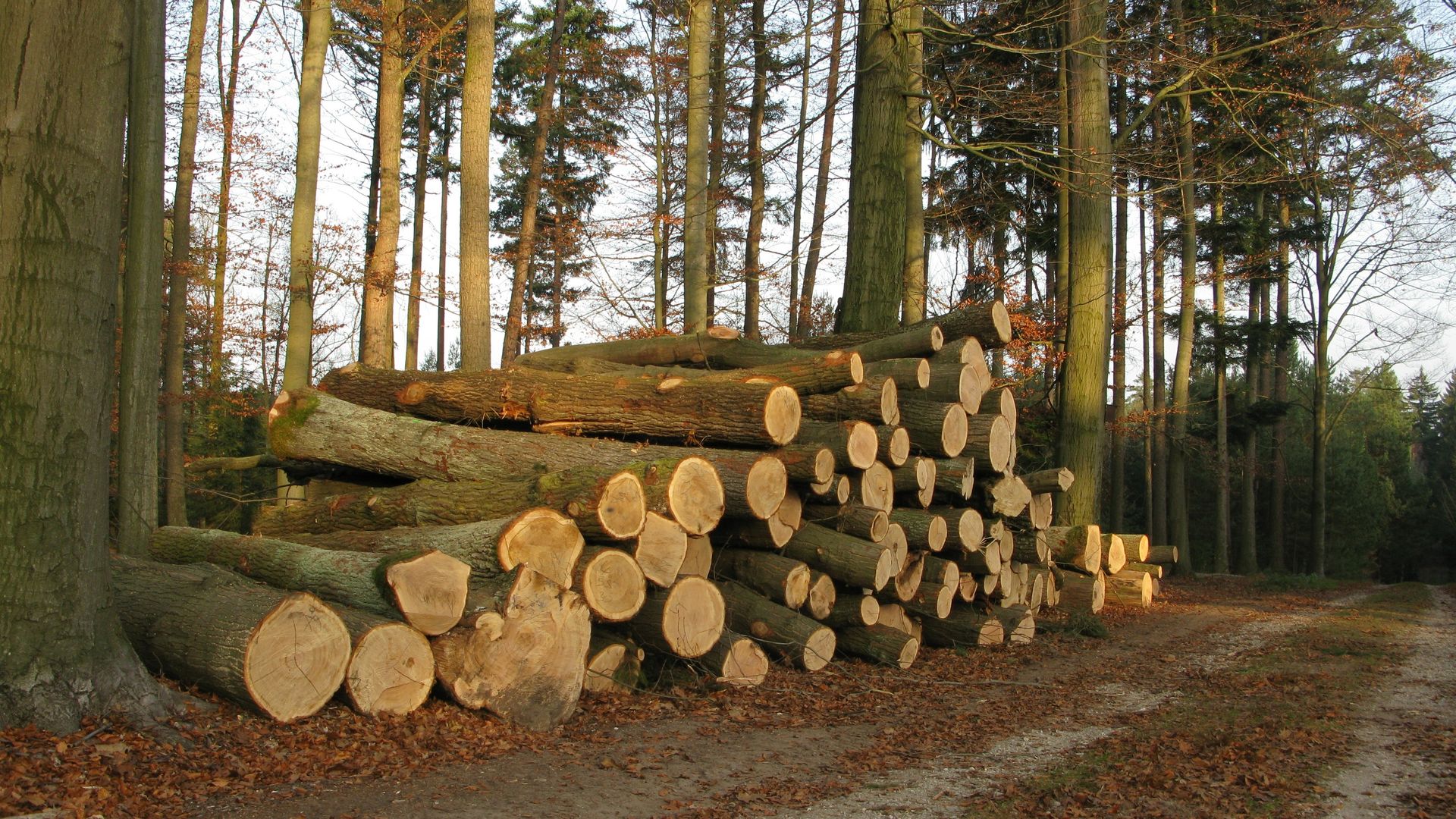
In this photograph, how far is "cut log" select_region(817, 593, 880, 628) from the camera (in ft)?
27.8

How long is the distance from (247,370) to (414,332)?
5090 mm

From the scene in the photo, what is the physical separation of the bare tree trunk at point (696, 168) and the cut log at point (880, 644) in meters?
6.83

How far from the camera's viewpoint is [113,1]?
487 cm

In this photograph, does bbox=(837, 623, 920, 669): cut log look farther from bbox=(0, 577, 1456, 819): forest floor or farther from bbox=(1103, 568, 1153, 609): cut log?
bbox=(1103, 568, 1153, 609): cut log

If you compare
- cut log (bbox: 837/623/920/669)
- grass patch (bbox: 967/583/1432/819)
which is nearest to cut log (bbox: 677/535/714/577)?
cut log (bbox: 837/623/920/669)

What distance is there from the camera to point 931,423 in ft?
29.0

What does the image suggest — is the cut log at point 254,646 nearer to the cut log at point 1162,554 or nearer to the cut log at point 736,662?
the cut log at point 736,662

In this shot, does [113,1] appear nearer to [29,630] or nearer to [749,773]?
[29,630]

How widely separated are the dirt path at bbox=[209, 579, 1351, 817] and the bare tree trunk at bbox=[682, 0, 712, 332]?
25.4ft

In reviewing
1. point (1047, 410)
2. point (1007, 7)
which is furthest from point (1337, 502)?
point (1007, 7)

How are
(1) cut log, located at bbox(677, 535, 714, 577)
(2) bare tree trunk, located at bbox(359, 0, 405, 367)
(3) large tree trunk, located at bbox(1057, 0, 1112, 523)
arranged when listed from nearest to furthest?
1. (1) cut log, located at bbox(677, 535, 714, 577)
2. (3) large tree trunk, located at bbox(1057, 0, 1112, 523)
3. (2) bare tree trunk, located at bbox(359, 0, 405, 367)

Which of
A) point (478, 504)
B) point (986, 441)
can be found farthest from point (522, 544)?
point (986, 441)

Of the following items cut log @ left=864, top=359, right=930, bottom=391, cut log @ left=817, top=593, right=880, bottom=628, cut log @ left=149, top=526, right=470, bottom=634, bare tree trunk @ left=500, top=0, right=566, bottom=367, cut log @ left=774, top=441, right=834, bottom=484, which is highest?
bare tree trunk @ left=500, top=0, right=566, bottom=367

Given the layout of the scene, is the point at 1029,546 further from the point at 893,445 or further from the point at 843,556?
the point at 843,556
